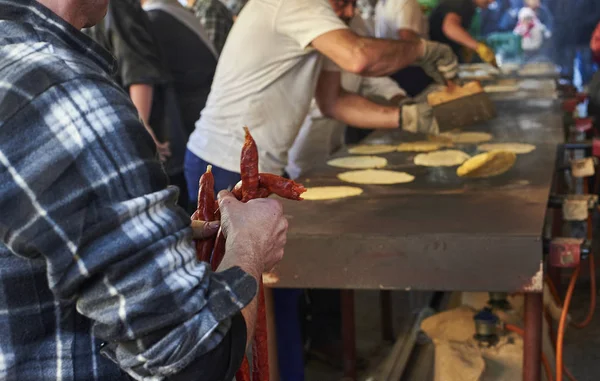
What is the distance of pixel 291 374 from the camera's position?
2783 mm

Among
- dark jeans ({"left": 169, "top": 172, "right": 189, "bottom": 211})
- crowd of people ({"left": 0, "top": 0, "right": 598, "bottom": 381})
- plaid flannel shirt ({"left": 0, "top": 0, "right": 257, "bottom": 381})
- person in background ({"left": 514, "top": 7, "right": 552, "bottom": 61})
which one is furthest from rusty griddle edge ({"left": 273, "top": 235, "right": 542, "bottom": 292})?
person in background ({"left": 514, "top": 7, "right": 552, "bottom": 61})

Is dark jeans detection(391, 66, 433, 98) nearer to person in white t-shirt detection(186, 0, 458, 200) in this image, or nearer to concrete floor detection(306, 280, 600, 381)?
concrete floor detection(306, 280, 600, 381)

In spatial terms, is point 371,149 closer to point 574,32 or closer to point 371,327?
point 371,327

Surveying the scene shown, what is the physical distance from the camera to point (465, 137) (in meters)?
3.65

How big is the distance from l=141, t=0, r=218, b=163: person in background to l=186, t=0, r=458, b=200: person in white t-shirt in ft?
2.70

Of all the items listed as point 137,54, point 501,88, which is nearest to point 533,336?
point 137,54

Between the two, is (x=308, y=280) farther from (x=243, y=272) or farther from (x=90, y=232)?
(x=90, y=232)

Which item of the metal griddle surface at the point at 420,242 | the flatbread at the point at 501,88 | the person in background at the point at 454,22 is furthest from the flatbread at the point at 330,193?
the person in background at the point at 454,22

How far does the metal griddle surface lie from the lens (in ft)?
6.26

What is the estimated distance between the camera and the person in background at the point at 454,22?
23.0 ft

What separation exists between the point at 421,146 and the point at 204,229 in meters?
2.29

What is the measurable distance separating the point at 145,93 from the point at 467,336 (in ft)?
6.87

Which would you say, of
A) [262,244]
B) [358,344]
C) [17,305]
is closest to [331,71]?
[358,344]

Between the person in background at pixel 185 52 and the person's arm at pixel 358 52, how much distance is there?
Answer: 137 cm
